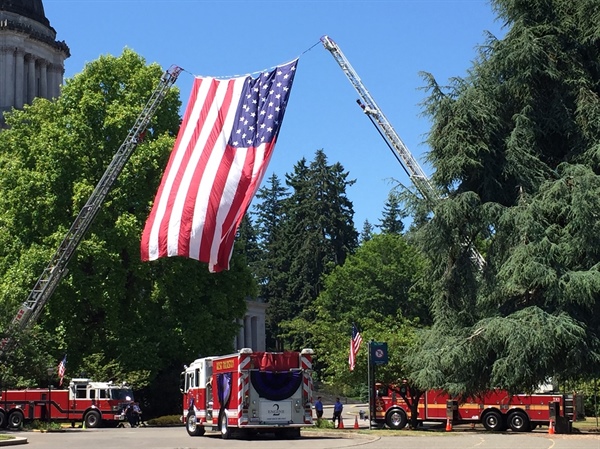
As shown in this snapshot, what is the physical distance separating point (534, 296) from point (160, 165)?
1000 inches

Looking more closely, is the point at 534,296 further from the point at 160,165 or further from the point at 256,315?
the point at 256,315

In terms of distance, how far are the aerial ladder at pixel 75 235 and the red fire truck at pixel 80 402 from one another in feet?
12.0

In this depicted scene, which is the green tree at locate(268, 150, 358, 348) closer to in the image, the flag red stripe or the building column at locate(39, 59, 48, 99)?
the building column at locate(39, 59, 48, 99)

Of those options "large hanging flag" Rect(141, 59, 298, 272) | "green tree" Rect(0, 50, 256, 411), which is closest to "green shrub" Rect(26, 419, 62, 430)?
"green tree" Rect(0, 50, 256, 411)

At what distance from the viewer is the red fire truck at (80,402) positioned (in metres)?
48.4

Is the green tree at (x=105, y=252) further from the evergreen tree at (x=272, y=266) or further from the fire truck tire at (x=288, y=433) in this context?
the evergreen tree at (x=272, y=266)

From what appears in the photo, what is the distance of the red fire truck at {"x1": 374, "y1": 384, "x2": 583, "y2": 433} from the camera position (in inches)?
1672

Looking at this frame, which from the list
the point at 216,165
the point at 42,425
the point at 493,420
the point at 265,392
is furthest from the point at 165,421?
the point at 216,165

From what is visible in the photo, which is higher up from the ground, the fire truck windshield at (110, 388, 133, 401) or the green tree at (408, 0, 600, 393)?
the green tree at (408, 0, 600, 393)

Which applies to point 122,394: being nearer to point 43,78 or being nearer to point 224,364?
point 224,364

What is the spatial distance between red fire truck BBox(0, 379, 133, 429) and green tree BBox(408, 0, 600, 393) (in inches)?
779

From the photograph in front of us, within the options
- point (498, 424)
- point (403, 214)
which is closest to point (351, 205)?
point (498, 424)

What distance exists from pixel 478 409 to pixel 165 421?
1618cm

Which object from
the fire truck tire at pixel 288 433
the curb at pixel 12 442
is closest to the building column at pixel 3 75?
the curb at pixel 12 442
